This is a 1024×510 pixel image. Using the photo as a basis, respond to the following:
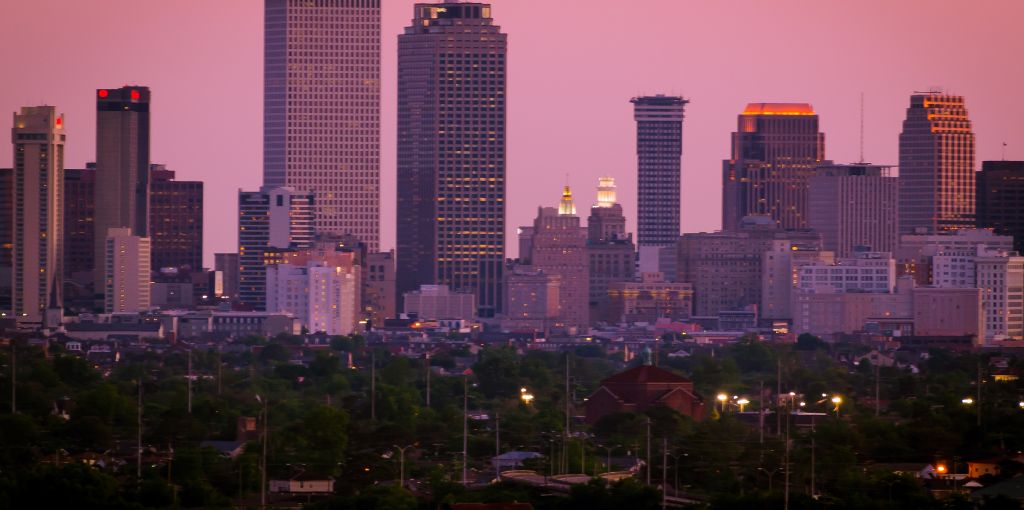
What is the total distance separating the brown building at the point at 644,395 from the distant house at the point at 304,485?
45989mm

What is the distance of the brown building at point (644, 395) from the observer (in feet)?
524

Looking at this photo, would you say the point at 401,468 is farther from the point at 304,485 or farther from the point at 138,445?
the point at 138,445

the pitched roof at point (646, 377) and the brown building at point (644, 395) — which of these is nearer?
the brown building at point (644, 395)

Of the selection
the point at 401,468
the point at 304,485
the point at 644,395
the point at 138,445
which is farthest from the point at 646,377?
the point at 304,485

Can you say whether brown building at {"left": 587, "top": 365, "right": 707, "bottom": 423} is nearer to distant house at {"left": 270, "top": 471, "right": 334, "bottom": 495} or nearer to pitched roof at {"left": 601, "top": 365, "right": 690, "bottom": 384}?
pitched roof at {"left": 601, "top": 365, "right": 690, "bottom": 384}

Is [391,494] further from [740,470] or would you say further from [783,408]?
[783,408]

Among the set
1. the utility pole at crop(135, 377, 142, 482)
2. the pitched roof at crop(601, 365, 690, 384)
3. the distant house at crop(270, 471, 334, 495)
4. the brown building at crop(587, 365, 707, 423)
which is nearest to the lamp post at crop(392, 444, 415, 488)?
the distant house at crop(270, 471, 334, 495)

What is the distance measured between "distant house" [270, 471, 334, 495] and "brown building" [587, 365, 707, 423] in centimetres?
4599

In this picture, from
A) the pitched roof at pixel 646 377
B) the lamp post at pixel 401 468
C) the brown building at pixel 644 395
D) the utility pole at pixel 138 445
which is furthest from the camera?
the pitched roof at pixel 646 377

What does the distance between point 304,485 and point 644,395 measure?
52243mm

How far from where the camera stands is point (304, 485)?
112312 mm

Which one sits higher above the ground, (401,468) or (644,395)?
(644,395)

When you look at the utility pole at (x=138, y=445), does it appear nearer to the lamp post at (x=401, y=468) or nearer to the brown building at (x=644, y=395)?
the lamp post at (x=401, y=468)

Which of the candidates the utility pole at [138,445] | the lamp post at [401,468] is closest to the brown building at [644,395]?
the utility pole at [138,445]
